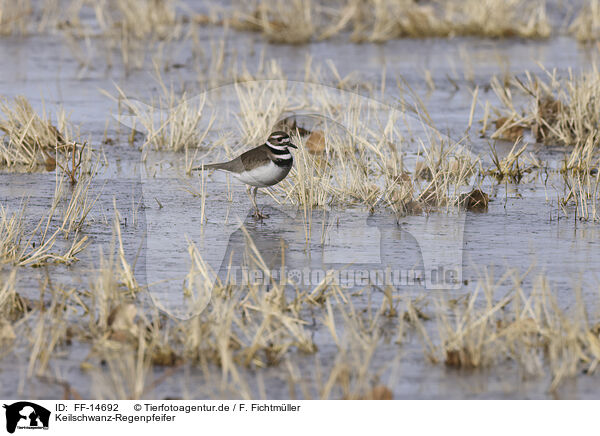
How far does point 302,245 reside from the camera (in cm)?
Result: 646

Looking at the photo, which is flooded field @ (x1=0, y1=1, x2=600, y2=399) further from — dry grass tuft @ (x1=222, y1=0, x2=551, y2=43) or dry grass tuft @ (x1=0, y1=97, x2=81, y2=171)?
dry grass tuft @ (x1=222, y1=0, x2=551, y2=43)

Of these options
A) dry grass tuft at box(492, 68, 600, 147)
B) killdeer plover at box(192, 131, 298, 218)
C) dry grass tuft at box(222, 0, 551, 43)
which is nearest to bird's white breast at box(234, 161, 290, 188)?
killdeer plover at box(192, 131, 298, 218)

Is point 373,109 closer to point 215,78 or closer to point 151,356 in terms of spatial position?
point 215,78

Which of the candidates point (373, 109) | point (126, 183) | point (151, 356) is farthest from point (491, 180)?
point (151, 356)

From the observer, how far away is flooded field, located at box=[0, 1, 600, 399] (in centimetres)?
459

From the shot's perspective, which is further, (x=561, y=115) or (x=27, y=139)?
(x=561, y=115)

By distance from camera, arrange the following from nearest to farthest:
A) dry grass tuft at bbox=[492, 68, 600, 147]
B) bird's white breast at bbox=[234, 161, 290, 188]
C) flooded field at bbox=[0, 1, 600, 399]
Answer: flooded field at bbox=[0, 1, 600, 399], bird's white breast at bbox=[234, 161, 290, 188], dry grass tuft at bbox=[492, 68, 600, 147]

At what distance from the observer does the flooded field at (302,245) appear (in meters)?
4.59

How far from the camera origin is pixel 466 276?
5.86 metres
